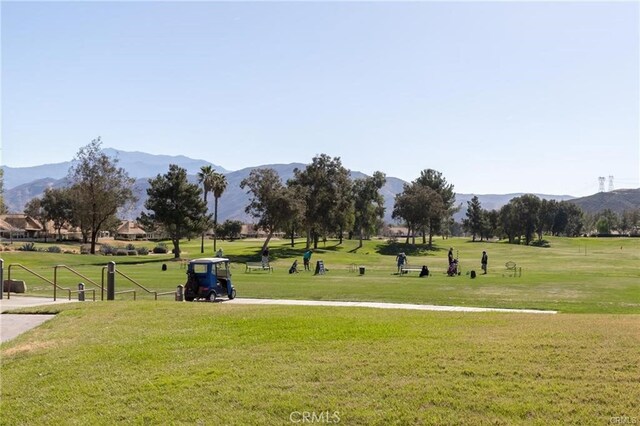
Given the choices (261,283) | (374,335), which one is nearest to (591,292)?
(261,283)

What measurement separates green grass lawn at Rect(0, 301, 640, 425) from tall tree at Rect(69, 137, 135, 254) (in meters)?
70.8

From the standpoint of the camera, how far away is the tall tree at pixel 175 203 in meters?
77.1

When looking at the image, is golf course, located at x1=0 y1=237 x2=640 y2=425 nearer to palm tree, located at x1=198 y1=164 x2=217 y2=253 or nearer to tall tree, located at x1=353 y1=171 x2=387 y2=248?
palm tree, located at x1=198 y1=164 x2=217 y2=253

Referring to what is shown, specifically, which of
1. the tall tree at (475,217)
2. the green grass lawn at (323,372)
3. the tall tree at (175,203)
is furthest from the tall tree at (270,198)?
the tall tree at (475,217)

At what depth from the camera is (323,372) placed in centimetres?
1028

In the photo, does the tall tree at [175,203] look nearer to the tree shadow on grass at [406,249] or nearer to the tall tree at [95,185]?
the tall tree at [95,185]

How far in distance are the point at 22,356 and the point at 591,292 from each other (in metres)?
29.2

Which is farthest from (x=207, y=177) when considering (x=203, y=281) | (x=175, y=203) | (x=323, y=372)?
(x=323, y=372)

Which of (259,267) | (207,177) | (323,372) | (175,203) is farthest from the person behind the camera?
(207,177)

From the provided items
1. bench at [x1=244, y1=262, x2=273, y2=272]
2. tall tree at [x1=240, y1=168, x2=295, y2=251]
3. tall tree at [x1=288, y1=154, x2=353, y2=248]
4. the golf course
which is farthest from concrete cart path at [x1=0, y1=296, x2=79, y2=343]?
tall tree at [x1=288, y1=154, x2=353, y2=248]

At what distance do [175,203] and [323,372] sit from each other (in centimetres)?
7016

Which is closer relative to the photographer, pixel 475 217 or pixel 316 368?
pixel 316 368

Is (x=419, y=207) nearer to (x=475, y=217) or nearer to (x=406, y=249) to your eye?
(x=406, y=249)

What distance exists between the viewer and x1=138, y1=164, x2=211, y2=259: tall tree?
7706 centimetres
